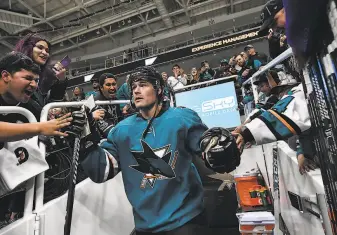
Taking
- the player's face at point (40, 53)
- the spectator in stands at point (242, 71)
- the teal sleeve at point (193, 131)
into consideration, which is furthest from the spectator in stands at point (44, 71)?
the spectator in stands at point (242, 71)

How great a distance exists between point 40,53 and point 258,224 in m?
2.39

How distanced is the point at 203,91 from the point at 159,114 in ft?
12.2

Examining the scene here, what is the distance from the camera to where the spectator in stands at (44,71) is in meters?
2.13

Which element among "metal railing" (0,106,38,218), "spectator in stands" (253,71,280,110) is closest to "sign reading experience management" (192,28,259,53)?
"spectator in stands" (253,71,280,110)

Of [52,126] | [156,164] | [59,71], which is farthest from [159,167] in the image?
[59,71]

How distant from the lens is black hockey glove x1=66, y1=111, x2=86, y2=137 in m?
1.27

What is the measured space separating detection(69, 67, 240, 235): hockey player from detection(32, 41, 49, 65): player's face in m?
1.11

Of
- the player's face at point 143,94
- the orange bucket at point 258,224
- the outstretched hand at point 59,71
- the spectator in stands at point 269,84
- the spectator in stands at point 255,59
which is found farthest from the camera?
the spectator in stands at point 255,59

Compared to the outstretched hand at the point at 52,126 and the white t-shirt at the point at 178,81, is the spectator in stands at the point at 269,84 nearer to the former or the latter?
the outstretched hand at the point at 52,126

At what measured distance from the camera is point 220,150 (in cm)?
99

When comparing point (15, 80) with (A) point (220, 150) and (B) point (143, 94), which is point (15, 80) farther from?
(A) point (220, 150)

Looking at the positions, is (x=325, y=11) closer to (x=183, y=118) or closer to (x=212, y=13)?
(x=183, y=118)

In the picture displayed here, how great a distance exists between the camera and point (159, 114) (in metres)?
1.65

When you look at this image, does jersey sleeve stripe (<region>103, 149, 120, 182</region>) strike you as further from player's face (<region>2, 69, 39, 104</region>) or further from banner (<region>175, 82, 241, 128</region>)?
banner (<region>175, 82, 241, 128</region>)
